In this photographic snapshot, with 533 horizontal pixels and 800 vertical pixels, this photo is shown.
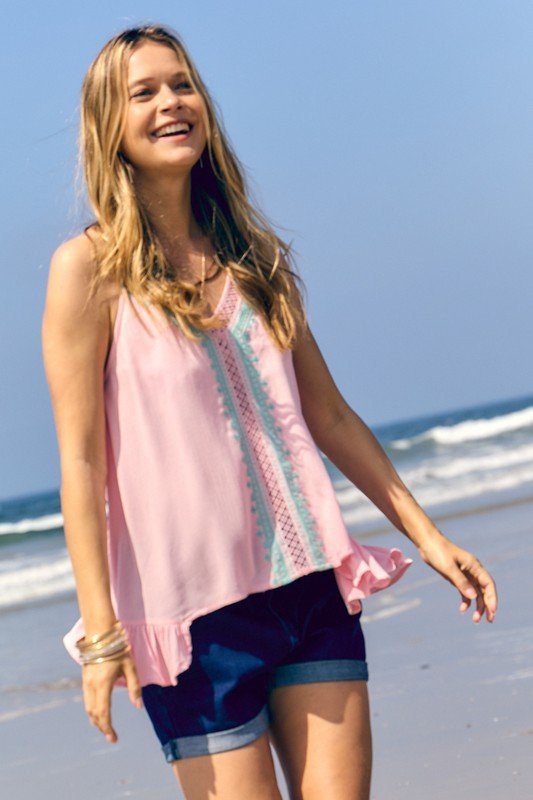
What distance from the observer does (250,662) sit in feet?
7.23

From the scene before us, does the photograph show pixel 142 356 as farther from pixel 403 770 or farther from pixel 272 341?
pixel 403 770

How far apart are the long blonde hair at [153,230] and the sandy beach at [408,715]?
1980 millimetres

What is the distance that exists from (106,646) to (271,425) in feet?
1.69

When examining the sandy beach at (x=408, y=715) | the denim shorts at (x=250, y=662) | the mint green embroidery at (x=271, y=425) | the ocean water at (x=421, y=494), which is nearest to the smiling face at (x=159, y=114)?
the mint green embroidery at (x=271, y=425)

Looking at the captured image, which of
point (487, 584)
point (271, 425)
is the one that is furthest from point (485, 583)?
point (271, 425)

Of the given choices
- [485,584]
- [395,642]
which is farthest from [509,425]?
[485,584]

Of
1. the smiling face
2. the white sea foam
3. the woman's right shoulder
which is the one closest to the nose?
the smiling face

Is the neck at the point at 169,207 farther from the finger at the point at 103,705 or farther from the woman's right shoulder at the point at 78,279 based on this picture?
the finger at the point at 103,705

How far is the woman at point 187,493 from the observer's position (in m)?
2.20

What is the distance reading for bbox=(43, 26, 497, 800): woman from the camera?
2197mm

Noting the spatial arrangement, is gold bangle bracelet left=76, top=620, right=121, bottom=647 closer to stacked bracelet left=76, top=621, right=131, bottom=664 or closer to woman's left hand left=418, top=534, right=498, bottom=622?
stacked bracelet left=76, top=621, right=131, bottom=664

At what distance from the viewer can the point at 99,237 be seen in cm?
232

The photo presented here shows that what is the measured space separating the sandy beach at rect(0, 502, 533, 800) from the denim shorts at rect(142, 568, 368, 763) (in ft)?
5.72

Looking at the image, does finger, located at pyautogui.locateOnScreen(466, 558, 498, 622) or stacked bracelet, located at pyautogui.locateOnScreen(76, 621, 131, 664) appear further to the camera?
finger, located at pyautogui.locateOnScreen(466, 558, 498, 622)
